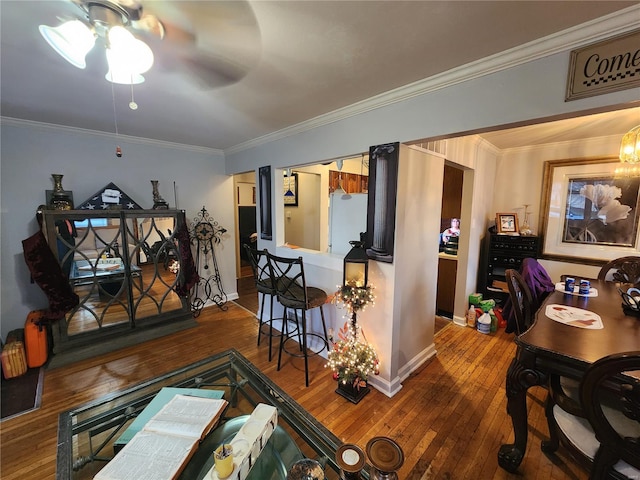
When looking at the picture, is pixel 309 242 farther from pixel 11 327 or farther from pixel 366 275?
pixel 11 327

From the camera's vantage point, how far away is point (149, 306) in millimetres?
3041

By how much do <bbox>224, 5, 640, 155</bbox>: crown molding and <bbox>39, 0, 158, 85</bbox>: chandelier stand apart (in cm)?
146

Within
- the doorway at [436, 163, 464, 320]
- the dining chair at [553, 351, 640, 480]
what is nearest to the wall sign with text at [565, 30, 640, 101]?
the dining chair at [553, 351, 640, 480]

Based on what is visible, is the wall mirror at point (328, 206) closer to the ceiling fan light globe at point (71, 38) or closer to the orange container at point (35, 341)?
the ceiling fan light globe at point (71, 38)

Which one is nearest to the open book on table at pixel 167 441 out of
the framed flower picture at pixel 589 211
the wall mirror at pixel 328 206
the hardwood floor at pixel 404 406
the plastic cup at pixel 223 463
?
the plastic cup at pixel 223 463

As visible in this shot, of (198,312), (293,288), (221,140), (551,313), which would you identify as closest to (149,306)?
(198,312)

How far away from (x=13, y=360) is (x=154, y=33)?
119 inches

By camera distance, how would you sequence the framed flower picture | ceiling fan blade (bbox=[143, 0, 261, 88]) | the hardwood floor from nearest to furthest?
ceiling fan blade (bbox=[143, 0, 261, 88]) < the hardwood floor < the framed flower picture

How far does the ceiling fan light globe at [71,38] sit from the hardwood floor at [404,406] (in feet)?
7.41

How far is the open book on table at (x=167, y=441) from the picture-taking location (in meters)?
0.99

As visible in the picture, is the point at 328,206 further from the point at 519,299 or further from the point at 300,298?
the point at 519,299

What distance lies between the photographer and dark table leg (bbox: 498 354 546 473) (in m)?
1.36

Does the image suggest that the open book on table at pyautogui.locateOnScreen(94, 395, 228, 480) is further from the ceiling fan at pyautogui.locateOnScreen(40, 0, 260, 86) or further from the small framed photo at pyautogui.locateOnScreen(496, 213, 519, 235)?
the small framed photo at pyautogui.locateOnScreen(496, 213, 519, 235)

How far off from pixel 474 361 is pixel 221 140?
12.4 feet
